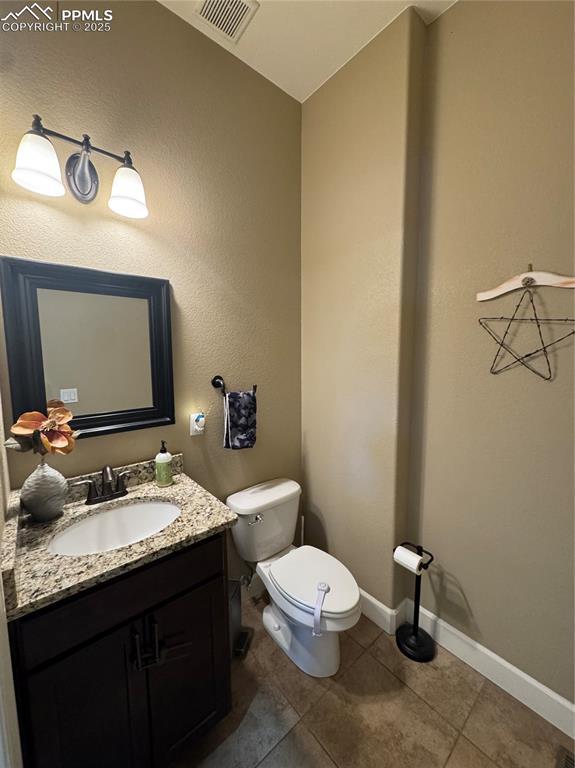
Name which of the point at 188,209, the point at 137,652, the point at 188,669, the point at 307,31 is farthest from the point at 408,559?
the point at 307,31

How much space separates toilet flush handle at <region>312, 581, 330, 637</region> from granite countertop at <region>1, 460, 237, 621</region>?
548 mm

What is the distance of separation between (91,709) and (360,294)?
1.79 m

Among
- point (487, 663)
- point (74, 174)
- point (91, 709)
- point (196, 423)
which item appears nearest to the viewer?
point (91, 709)

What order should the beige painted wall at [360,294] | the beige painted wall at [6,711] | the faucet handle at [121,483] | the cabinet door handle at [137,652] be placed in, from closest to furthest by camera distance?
the beige painted wall at [6,711] < the cabinet door handle at [137,652] < the faucet handle at [121,483] < the beige painted wall at [360,294]

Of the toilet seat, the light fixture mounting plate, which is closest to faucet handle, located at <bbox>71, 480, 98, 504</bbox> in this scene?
the toilet seat

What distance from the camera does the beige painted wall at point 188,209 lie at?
43.0 inches

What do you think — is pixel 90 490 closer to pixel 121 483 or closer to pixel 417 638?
pixel 121 483

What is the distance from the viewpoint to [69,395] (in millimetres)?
1173

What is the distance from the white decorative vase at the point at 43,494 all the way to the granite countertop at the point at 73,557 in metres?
0.05

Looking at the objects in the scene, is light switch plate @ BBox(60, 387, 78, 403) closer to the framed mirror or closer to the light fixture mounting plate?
the framed mirror

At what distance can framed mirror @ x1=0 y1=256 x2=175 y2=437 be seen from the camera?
3.51 ft

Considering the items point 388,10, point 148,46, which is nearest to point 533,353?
point 388,10

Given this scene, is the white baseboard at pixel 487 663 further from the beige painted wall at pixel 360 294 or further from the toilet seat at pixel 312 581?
the toilet seat at pixel 312 581

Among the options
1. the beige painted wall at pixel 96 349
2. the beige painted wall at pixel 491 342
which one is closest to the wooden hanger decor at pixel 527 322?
the beige painted wall at pixel 491 342
